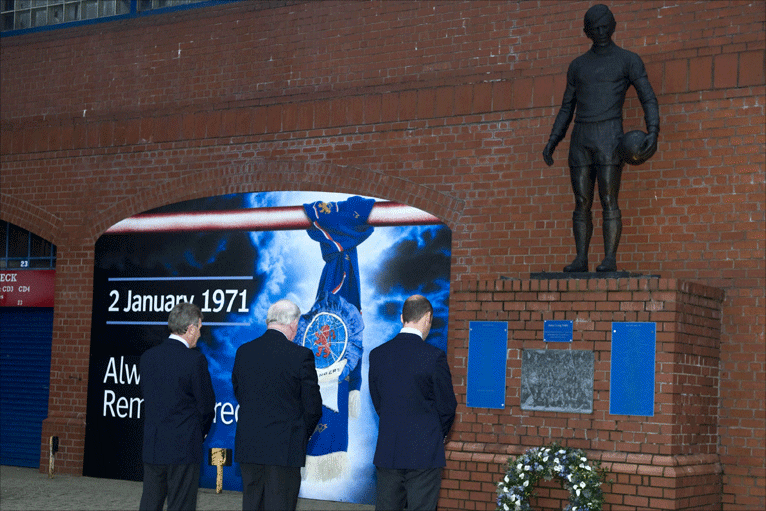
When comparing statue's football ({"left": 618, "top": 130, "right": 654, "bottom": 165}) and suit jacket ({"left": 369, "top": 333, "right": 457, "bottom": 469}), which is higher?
statue's football ({"left": 618, "top": 130, "right": 654, "bottom": 165})

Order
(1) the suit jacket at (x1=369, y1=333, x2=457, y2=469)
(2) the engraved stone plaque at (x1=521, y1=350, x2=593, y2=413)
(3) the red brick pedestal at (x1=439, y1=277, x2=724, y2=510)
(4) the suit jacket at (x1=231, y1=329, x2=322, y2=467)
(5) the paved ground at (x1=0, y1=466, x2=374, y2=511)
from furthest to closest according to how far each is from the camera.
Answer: (5) the paved ground at (x1=0, y1=466, x2=374, y2=511), (2) the engraved stone plaque at (x1=521, y1=350, x2=593, y2=413), (3) the red brick pedestal at (x1=439, y1=277, x2=724, y2=510), (4) the suit jacket at (x1=231, y1=329, x2=322, y2=467), (1) the suit jacket at (x1=369, y1=333, x2=457, y2=469)

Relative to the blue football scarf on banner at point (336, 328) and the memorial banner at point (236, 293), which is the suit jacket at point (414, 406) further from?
the blue football scarf on banner at point (336, 328)

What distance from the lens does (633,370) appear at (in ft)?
25.6

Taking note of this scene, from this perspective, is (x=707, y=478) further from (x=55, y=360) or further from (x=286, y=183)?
(x=55, y=360)

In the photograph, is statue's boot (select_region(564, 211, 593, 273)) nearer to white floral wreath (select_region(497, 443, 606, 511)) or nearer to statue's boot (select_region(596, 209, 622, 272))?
statue's boot (select_region(596, 209, 622, 272))

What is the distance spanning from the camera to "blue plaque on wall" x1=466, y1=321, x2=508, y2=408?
838cm

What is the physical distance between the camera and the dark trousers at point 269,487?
6.43 metres

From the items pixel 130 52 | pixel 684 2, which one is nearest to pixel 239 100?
pixel 130 52

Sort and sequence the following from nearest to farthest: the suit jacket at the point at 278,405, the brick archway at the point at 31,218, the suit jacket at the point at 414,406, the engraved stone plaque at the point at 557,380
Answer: the suit jacket at the point at 414,406, the suit jacket at the point at 278,405, the engraved stone plaque at the point at 557,380, the brick archway at the point at 31,218

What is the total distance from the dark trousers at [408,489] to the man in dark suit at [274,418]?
607mm

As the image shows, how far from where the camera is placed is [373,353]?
6375mm

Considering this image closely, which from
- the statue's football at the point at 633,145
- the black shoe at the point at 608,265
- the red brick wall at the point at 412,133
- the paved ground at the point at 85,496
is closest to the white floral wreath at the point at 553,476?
the red brick wall at the point at 412,133

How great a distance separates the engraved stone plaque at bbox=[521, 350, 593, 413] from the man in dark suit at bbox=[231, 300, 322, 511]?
7.79 ft

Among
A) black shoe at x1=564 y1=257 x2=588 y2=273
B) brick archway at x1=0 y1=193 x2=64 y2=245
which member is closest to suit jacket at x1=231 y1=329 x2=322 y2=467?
black shoe at x1=564 y1=257 x2=588 y2=273
